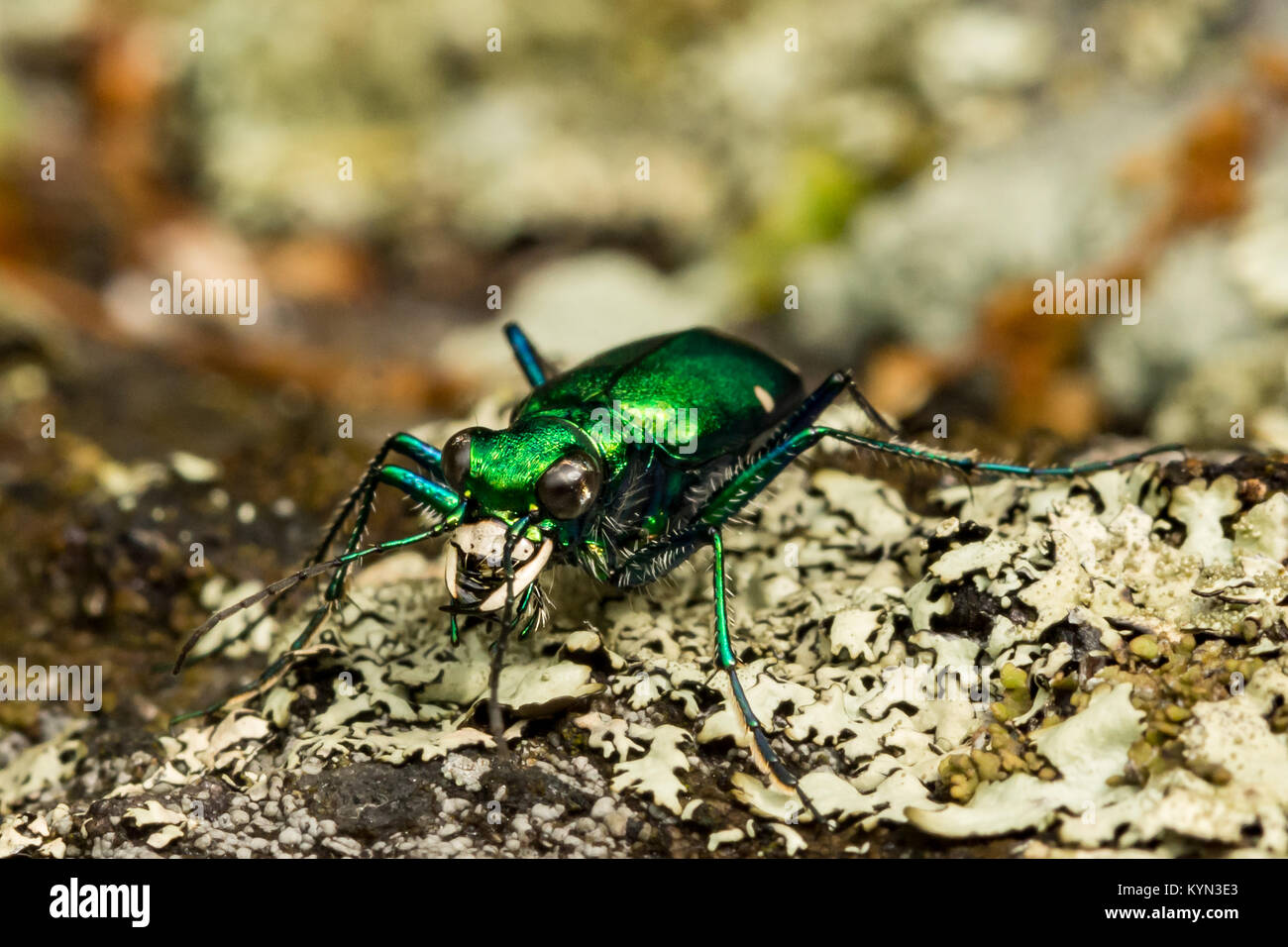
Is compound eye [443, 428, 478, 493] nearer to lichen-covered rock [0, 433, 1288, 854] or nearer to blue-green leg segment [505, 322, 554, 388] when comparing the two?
lichen-covered rock [0, 433, 1288, 854]

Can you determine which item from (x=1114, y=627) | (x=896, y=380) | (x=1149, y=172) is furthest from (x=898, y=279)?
(x=1114, y=627)

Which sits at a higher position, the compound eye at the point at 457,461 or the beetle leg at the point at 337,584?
the compound eye at the point at 457,461

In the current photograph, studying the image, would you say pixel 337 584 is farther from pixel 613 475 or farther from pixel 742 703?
pixel 742 703

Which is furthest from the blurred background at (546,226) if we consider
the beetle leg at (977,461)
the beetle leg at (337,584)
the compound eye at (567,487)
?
the compound eye at (567,487)

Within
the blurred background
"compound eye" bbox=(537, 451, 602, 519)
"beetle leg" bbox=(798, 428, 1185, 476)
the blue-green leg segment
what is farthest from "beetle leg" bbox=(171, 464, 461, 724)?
"beetle leg" bbox=(798, 428, 1185, 476)

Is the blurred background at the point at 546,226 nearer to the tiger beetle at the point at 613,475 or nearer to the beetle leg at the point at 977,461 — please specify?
the beetle leg at the point at 977,461

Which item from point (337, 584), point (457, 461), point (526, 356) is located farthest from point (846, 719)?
point (526, 356)

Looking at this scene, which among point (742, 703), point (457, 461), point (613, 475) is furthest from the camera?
point (613, 475)
